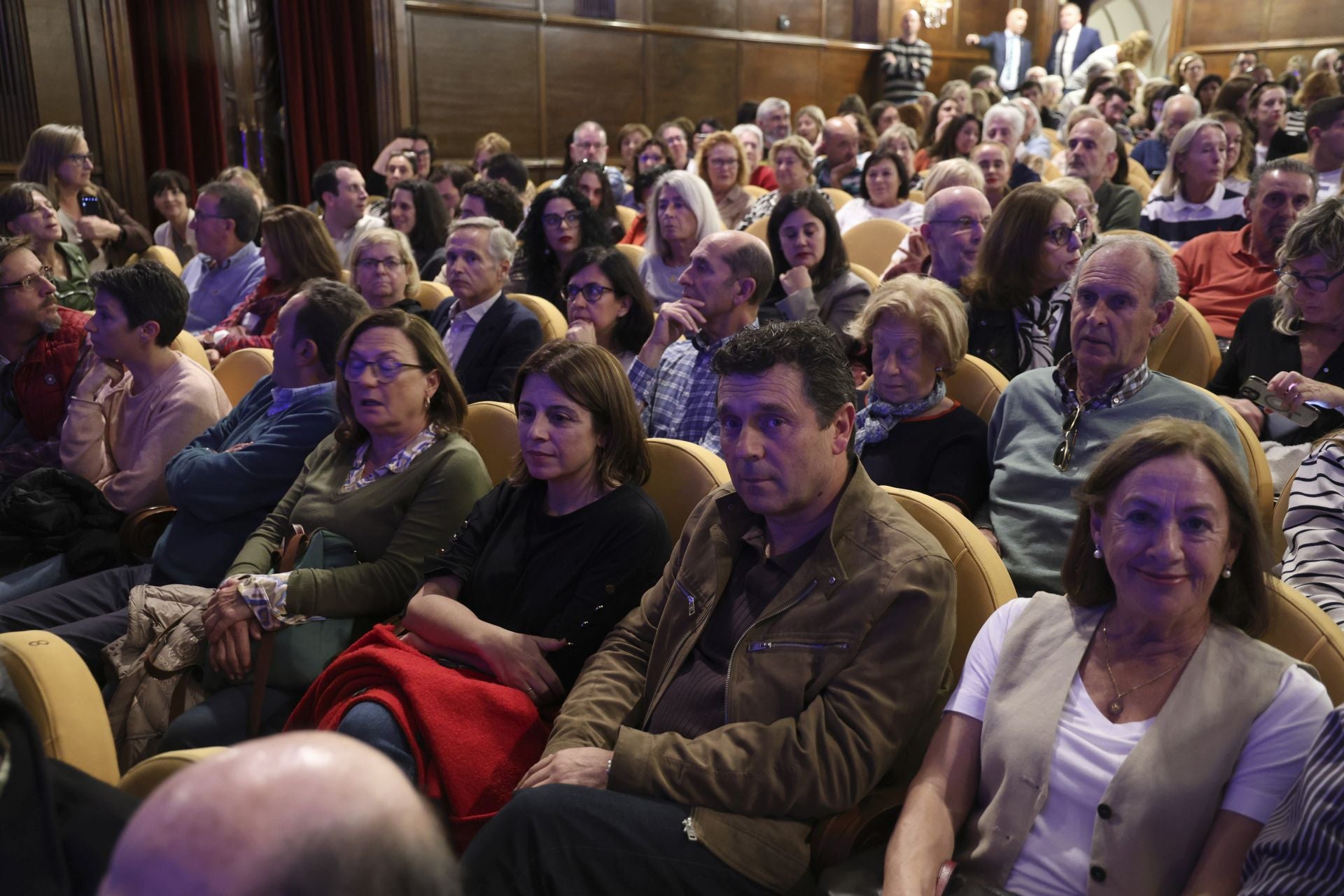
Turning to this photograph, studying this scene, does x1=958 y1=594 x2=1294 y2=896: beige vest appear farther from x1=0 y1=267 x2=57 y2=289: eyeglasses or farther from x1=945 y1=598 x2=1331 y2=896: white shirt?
x1=0 y1=267 x2=57 y2=289: eyeglasses

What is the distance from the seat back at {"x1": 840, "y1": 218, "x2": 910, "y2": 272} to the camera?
4789 mm

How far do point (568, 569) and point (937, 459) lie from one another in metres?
0.87

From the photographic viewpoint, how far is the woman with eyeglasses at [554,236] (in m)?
4.31

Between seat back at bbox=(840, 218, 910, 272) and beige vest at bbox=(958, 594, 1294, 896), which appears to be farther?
seat back at bbox=(840, 218, 910, 272)

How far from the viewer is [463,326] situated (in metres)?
3.61

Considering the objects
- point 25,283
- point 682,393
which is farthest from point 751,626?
point 25,283

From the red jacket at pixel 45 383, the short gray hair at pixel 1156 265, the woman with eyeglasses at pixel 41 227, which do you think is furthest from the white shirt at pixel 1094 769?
the woman with eyeglasses at pixel 41 227

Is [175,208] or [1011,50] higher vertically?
[1011,50]

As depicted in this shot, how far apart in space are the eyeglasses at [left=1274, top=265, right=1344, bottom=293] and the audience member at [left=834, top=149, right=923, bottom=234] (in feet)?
9.33

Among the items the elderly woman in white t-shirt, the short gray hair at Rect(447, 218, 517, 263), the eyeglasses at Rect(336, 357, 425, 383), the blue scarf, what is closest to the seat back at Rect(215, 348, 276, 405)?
the short gray hair at Rect(447, 218, 517, 263)

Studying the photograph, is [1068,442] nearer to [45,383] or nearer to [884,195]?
[45,383]

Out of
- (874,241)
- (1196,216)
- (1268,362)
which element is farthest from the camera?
(874,241)

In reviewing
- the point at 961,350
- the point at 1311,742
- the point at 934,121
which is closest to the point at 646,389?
the point at 961,350

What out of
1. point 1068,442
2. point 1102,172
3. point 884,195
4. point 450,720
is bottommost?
point 450,720
